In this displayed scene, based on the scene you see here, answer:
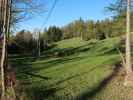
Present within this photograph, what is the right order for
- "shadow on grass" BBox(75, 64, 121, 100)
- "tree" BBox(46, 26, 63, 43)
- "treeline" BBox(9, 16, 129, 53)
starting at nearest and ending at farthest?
"shadow on grass" BBox(75, 64, 121, 100)
"treeline" BBox(9, 16, 129, 53)
"tree" BBox(46, 26, 63, 43)

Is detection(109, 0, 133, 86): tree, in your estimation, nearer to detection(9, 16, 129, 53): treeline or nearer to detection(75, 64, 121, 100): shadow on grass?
detection(75, 64, 121, 100): shadow on grass

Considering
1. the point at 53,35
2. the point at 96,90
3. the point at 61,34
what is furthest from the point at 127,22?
the point at 61,34

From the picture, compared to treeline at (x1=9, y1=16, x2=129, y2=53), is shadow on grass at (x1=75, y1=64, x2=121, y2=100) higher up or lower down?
lower down

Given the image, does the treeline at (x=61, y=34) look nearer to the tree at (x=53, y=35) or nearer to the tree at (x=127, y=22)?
the tree at (x=53, y=35)

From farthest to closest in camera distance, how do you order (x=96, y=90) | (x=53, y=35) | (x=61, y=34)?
(x=61, y=34)
(x=53, y=35)
(x=96, y=90)

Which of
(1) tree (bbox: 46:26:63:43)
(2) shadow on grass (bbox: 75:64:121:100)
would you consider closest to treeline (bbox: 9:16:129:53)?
(1) tree (bbox: 46:26:63:43)

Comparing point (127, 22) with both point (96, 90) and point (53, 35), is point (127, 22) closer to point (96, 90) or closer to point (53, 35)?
point (96, 90)

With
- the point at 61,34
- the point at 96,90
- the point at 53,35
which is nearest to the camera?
the point at 96,90

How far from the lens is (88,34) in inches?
4227

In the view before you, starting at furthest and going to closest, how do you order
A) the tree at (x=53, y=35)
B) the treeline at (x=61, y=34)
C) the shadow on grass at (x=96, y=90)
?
the tree at (x=53, y=35) < the treeline at (x=61, y=34) < the shadow on grass at (x=96, y=90)

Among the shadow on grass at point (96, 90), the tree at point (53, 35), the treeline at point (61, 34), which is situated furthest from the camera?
the tree at point (53, 35)

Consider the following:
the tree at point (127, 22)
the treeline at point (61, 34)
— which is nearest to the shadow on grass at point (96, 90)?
the tree at point (127, 22)

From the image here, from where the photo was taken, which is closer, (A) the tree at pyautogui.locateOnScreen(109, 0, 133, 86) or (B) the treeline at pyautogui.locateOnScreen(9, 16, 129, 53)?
(A) the tree at pyautogui.locateOnScreen(109, 0, 133, 86)

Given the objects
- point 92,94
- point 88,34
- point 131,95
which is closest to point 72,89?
point 92,94
